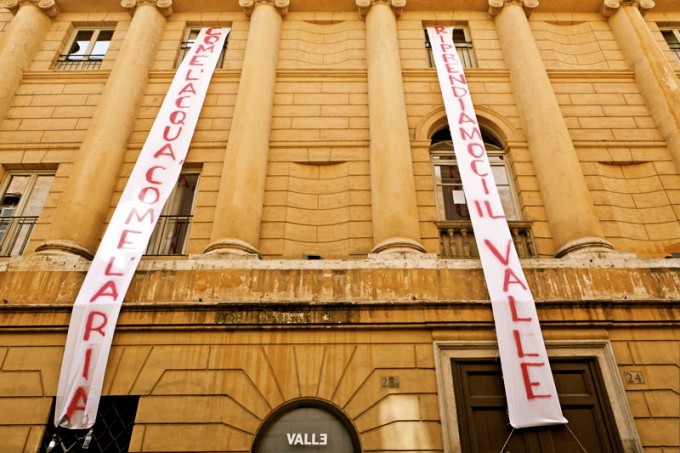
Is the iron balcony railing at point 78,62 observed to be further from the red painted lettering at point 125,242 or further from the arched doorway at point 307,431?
the arched doorway at point 307,431

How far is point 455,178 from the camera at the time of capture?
416 inches

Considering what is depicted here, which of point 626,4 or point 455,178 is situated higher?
point 626,4

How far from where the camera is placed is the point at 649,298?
25.3 ft

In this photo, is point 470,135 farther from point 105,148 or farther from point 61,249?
point 61,249

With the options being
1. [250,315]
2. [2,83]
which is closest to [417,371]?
[250,315]

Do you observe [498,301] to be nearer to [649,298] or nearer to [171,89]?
[649,298]

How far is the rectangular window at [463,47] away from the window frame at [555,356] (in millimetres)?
7868

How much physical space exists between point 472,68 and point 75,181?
9635mm

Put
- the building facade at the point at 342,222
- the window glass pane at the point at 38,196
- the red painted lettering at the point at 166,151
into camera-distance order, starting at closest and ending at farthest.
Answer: the building facade at the point at 342,222, the red painted lettering at the point at 166,151, the window glass pane at the point at 38,196

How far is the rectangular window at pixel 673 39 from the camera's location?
43.0 feet

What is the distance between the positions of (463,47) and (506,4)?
1771 mm

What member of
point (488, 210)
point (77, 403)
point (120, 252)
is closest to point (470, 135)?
point (488, 210)

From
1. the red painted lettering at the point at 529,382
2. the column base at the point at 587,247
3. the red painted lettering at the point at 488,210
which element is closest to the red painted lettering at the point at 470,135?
the red painted lettering at the point at 488,210

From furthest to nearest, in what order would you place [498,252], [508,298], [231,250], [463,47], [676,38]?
[676,38] < [463,47] < [231,250] < [498,252] < [508,298]
